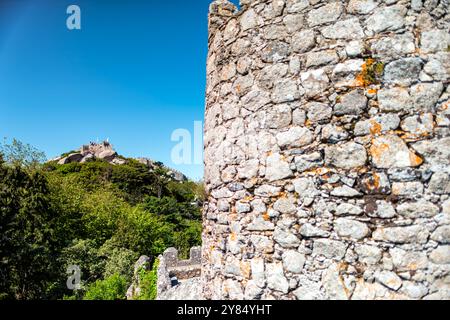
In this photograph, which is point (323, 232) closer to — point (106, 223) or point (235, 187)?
point (235, 187)

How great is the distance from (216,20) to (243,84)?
1170 millimetres

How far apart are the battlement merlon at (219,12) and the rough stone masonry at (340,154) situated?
64 cm

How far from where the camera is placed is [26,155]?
23906mm

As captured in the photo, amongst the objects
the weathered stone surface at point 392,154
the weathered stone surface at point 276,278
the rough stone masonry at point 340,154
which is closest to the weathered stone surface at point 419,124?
the rough stone masonry at point 340,154

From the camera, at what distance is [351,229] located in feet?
7.40

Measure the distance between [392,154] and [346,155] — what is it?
0.34 m

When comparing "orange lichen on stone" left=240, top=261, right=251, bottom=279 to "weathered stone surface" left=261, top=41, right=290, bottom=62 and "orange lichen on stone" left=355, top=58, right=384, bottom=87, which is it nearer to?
"orange lichen on stone" left=355, top=58, right=384, bottom=87

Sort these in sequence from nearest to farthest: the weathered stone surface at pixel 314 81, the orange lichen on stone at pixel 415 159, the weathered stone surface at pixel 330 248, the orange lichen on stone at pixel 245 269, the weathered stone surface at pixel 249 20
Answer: the orange lichen on stone at pixel 415 159, the weathered stone surface at pixel 330 248, the weathered stone surface at pixel 314 81, the orange lichen on stone at pixel 245 269, the weathered stone surface at pixel 249 20

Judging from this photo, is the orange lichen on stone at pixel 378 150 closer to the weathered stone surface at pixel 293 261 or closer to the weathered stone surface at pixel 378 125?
the weathered stone surface at pixel 378 125

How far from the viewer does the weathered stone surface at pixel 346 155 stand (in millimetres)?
2311

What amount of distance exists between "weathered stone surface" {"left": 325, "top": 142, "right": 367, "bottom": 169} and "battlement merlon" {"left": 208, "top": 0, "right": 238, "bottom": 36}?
88.3 inches

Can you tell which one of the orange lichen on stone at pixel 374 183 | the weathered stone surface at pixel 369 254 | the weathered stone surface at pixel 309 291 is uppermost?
the orange lichen on stone at pixel 374 183

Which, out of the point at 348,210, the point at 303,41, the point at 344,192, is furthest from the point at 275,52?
the point at 348,210
